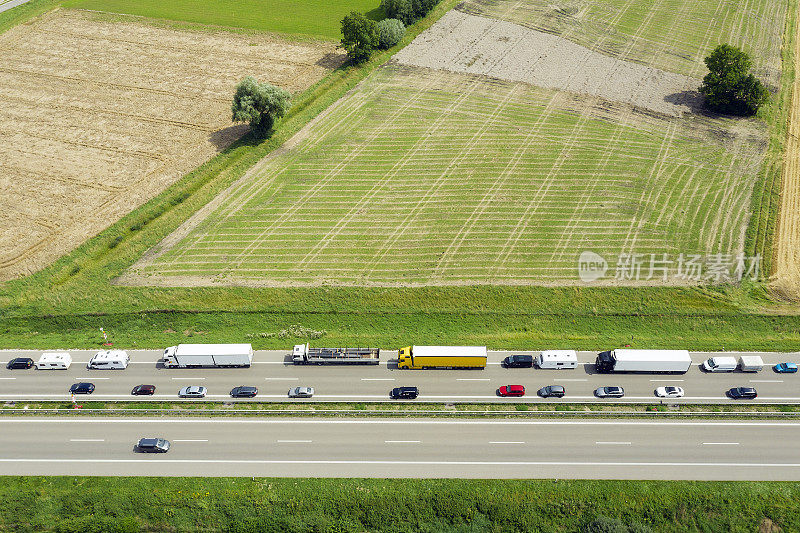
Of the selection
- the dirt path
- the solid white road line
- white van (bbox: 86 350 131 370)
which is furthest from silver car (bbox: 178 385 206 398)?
the dirt path

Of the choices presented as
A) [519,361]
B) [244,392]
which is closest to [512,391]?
[519,361]

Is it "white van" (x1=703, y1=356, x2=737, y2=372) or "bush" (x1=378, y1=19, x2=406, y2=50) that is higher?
"bush" (x1=378, y1=19, x2=406, y2=50)

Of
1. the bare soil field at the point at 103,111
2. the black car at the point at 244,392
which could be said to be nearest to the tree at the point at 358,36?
the bare soil field at the point at 103,111

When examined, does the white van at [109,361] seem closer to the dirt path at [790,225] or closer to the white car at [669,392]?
the white car at [669,392]

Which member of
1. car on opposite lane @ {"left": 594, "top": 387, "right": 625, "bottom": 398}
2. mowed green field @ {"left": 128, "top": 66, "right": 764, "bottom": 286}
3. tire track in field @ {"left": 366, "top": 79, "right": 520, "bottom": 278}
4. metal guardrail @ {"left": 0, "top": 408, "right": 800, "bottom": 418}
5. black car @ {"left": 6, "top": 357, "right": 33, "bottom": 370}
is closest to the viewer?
metal guardrail @ {"left": 0, "top": 408, "right": 800, "bottom": 418}

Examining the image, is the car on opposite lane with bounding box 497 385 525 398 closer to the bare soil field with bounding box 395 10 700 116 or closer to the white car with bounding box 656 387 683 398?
the white car with bounding box 656 387 683 398

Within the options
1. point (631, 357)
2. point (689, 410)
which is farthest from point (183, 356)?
point (689, 410)

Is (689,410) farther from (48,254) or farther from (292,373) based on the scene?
(48,254)
